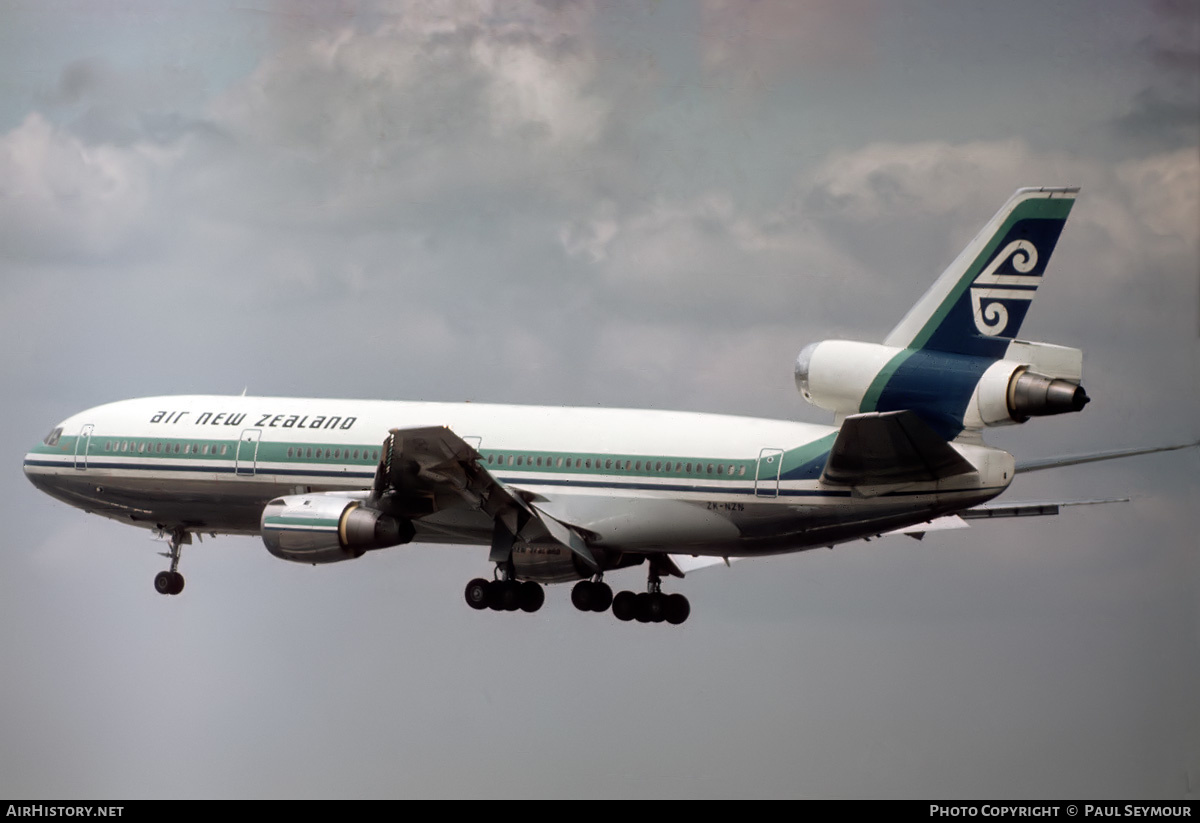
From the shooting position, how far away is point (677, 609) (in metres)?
53.1

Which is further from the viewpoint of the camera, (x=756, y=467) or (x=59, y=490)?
(x=59, y=490)

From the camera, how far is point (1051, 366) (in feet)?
136

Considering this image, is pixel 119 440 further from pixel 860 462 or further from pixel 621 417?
pixel 860 462

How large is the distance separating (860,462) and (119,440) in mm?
21813

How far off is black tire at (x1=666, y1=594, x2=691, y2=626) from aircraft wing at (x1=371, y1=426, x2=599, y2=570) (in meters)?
3.81

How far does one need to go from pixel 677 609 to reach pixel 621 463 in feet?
19.0

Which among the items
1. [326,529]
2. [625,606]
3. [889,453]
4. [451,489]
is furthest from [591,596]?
[889,453]

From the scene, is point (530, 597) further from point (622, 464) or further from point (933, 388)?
point (933, 388)

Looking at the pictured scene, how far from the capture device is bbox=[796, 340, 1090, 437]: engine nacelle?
136 ft

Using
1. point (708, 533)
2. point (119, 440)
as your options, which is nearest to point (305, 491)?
point (119, 440)

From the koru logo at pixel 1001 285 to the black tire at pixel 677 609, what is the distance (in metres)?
14.1

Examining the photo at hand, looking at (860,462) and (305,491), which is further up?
(305,491)

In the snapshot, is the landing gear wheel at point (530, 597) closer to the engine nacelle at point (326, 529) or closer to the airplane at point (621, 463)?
the airplane at point (621, 463)

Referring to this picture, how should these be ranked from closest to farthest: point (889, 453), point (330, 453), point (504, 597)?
point (889, 453) < point (504, 597) < point (330, 453)
